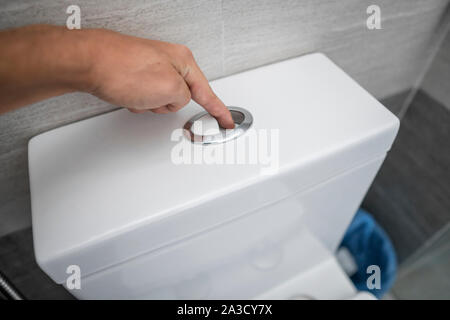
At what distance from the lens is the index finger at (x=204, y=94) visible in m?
0.30

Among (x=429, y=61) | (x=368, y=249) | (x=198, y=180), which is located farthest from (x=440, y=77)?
(x=198, y=180)

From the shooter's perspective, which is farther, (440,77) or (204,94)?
(440,77)

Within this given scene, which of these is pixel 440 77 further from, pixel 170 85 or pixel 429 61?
pixel 170 85

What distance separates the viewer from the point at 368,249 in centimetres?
83

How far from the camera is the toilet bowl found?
10.9 inches

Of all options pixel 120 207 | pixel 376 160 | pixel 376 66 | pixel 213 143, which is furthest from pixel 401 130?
pixel 120 207

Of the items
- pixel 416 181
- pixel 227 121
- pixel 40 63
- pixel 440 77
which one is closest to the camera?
pixel 40 63

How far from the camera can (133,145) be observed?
33cm

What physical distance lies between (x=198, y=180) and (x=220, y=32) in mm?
204

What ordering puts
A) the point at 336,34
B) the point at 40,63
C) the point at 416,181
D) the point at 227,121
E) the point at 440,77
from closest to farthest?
the point at 40,63 < the point at 227,121 < the point at 336,34 < the point at 440,77 < the point at 416,181

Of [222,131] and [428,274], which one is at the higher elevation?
[222,131]

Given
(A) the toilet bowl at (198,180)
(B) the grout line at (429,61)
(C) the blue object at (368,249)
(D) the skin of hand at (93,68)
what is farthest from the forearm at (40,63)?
(C) the blue object at (368,249)

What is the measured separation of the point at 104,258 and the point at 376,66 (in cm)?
57

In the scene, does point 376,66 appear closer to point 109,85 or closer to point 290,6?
point 290,6
